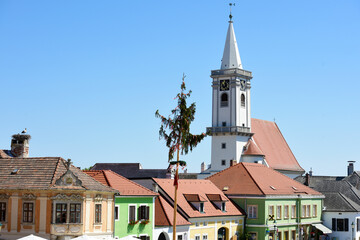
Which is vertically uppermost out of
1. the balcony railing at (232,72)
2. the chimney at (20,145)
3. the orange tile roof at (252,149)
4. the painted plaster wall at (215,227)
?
the balcony railing at (232,72)

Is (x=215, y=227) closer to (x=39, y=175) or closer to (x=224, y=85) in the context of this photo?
(x=39, y=175)

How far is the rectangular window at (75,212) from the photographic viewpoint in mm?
47719

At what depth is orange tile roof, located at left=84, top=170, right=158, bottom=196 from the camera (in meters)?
53.0

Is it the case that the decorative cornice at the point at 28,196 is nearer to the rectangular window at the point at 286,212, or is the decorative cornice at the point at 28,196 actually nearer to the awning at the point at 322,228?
the rectangular window at the point at 286,212

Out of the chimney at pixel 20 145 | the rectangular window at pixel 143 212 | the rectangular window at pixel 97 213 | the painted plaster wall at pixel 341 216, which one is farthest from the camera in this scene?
the painted plaster wall at pixel 341 216

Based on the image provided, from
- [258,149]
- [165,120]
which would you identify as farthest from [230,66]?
[165,120]

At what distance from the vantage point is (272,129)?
123 m

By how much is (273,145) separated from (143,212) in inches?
2676

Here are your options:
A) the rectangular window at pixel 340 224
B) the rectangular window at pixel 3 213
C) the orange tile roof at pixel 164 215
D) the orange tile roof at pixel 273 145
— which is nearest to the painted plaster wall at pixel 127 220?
the orange tile roof at pixel 164 215

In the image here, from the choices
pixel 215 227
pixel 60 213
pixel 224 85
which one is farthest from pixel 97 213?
pixel 224 85

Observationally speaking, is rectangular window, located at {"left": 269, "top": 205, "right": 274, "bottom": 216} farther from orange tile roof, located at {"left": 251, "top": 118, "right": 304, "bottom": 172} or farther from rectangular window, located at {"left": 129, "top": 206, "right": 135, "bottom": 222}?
orange tile roof, located at {"left": 251, "top": 118, "right": 304, "bottom": 172}

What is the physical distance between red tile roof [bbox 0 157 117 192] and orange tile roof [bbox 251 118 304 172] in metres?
66.8

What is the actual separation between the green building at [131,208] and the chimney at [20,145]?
598 centimetres

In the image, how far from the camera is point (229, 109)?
114m
